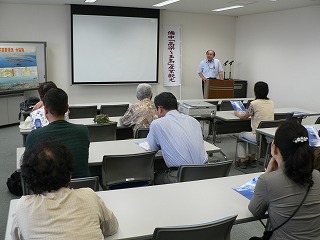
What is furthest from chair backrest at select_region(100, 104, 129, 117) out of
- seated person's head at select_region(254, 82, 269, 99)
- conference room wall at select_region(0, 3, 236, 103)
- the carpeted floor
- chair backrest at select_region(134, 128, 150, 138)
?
conference room wall at select_region(0, 3, 236, 103)

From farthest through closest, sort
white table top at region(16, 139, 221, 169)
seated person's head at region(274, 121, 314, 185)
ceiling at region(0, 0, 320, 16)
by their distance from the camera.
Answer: ceiling at region(0, 0, 320, 16) < white table top at region(16, 139, 221, 169) < seated person's head at region(274, 121, 314, 185)

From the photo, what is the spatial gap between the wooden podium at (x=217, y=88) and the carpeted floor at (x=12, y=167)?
74 centimetres

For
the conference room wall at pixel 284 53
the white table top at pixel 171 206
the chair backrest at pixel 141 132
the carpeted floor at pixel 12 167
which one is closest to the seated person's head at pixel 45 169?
the white table top at pixel 171 206

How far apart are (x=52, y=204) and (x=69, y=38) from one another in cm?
723

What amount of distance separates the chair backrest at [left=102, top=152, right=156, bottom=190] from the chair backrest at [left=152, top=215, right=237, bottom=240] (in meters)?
1.19

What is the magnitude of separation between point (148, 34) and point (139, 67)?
0.86m

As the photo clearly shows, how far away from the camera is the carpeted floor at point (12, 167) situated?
3100 millimetres

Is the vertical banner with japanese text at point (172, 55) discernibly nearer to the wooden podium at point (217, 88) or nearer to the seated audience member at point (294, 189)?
the wooden podium at point (217, 88)

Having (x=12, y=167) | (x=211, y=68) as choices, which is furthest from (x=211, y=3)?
(x=12, y=167)

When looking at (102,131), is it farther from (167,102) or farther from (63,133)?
(63,133)

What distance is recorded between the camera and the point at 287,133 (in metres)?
1.71

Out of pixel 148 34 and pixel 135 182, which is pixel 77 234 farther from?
pixel 148 34

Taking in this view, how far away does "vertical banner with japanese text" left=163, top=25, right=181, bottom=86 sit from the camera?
884cm

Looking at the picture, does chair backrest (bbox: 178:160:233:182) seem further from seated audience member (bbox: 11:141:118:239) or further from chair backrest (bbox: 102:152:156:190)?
seated audience member (bbox: 11:141:118:239)
